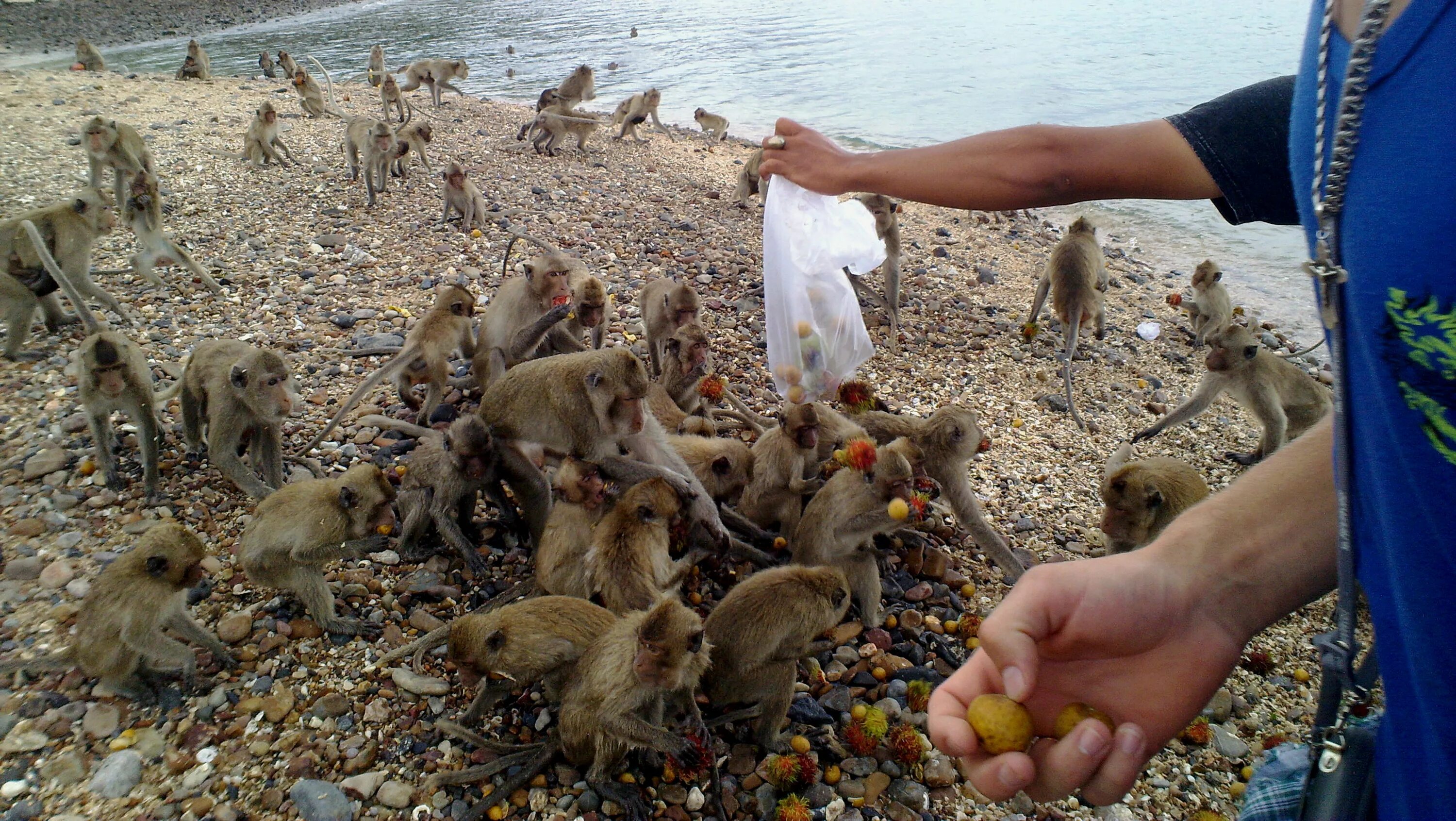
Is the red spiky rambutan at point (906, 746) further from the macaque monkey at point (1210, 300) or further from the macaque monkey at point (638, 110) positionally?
the macaque monkey at point (638, 110)

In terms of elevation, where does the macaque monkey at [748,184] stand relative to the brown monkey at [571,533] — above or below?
above

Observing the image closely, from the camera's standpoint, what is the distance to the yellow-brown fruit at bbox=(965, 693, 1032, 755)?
5.74ft

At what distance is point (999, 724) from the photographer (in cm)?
178

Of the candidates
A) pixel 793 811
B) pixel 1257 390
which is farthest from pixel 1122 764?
pixel 1257 390

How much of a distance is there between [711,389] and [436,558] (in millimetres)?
2483

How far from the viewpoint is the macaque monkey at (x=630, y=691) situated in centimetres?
307

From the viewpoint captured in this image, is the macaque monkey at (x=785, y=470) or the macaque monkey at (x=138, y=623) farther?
the macaque monkey at (x=785, y=470)

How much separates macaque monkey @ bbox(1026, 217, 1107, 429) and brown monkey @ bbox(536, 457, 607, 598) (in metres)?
4.43

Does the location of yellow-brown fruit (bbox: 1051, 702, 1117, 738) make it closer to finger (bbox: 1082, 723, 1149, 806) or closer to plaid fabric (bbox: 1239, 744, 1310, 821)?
finger (bbox: 1082, 723, 1149, 806)

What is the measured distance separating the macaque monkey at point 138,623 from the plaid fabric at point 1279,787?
405 cm

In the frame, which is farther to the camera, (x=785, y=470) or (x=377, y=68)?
(x=377, y=68)

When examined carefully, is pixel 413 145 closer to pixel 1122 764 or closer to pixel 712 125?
pixel 712 125

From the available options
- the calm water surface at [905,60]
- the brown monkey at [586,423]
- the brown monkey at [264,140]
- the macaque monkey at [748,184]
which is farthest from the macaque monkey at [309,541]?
the calm water surface at [905,60]

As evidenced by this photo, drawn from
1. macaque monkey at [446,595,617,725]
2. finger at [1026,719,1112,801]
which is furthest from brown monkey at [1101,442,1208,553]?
finger at [1026,719,1112,801]
